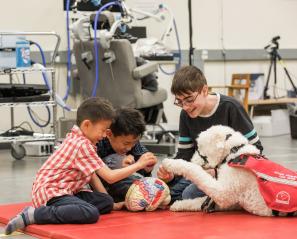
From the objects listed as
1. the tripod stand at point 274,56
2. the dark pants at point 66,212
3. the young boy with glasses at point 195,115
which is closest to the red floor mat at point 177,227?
the dark pants at point 66,212

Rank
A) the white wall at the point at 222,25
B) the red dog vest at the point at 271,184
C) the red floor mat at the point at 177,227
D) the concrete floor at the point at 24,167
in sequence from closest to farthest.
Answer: the red floor mat at the point at 177,227
the red dog vest at the point at 271,184
the concrete floor at the point at 24,167
the white wall at the point at 222,25

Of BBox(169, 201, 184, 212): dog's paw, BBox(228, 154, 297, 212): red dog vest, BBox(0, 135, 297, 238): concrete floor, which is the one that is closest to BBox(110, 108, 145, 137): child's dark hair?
BBox(169, 201, 184, 212): dog's paw

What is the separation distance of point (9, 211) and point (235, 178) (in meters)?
1.03

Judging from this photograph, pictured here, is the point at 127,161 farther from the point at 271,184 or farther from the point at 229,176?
the point at 271,184

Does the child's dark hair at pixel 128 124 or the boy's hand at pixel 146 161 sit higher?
the child's dark hair at pixel 128 124

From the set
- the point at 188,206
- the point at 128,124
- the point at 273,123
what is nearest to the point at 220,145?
the point at 188,206

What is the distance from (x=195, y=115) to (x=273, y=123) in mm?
4984

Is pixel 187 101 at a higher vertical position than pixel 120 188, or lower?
higher

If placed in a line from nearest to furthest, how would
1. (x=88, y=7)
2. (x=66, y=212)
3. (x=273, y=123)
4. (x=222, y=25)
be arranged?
(x=66, y=212)
(x=88, y=7)
(x=273, y=123)
(x=222, y=25)

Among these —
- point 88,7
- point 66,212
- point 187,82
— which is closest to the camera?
point 66,212

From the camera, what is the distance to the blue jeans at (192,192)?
2986 millimetres

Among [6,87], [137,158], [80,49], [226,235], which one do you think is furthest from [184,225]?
[80,49]

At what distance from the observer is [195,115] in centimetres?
299

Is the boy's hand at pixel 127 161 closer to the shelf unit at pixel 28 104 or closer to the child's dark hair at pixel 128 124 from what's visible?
the child's dark hair at pixel 128 124
